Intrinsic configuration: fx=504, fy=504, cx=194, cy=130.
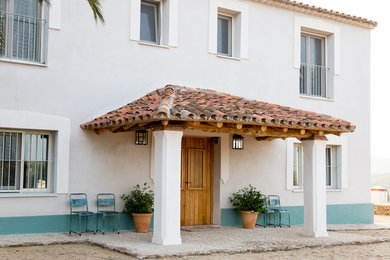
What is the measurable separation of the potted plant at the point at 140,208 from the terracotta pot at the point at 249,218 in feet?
8.62

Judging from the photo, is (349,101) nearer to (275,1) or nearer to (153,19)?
(275,1)

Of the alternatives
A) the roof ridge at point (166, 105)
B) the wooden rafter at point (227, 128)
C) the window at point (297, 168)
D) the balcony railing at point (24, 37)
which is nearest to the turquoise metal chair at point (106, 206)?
the wooden rafter at point (227, 128)

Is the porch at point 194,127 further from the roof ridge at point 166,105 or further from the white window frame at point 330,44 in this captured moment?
the white window frame at point 330,44

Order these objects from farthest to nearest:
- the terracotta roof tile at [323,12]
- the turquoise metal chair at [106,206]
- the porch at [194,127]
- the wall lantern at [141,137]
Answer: the terracotta roof tile at [323,12] < the wall lantern at [141,137] < the turquoise metal chair at [106,206] < the porch at [194,127]

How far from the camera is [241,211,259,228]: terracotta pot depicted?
42.2 feet

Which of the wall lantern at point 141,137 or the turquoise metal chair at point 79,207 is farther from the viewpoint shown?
the wall lantern at point 141,137

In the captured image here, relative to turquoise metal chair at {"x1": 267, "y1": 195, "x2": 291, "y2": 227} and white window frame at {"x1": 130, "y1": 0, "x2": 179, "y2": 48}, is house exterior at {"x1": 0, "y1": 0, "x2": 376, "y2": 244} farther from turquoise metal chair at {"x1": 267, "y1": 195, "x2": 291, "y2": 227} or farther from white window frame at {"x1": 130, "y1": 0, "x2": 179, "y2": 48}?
turquoise metal chair at {"x1": 267, "y1": 195, "x2": 291, "y2": 227}

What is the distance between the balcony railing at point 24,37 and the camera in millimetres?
11000

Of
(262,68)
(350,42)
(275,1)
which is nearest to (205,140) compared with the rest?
(262,68)

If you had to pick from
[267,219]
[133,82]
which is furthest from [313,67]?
[133,82]

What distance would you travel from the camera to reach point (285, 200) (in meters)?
14.2

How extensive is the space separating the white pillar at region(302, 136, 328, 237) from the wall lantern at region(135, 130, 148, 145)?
3776 millimetres

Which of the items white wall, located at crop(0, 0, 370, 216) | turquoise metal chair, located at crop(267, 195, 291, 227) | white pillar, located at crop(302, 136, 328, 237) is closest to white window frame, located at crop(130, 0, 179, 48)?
white wall, located at crop(0, 0, 370, 216)

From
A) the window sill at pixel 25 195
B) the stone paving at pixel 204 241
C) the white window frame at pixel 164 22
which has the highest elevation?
the white window frame at pixel 164 22
